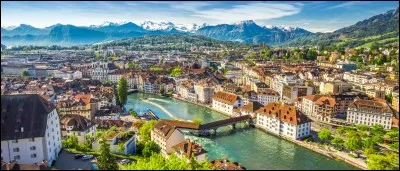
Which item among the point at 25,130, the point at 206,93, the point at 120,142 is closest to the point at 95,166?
the point at 25,130

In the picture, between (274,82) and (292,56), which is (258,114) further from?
(292,56)

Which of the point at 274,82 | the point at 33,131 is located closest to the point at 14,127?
the point at 33,131

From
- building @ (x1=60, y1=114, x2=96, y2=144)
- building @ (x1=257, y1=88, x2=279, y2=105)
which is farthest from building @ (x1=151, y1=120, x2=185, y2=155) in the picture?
building @ (x1=257, y1=88, x2=279, y2=105)

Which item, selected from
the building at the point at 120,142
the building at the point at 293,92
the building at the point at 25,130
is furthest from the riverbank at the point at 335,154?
the building at the point at 25,130

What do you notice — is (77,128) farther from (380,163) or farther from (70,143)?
(380,163)

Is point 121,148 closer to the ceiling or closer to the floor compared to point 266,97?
closer to the floor

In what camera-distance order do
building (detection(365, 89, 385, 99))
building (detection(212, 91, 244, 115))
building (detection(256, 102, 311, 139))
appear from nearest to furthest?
building (detection(256, 102, 311, 139)), building (detection(212, 91, 244, 115)), building (detection(365, 89, 385, 99))

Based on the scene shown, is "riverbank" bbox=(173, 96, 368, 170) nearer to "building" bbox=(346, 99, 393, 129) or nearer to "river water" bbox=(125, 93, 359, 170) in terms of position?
"river water" bbox=(125, 93, 359, 170)
